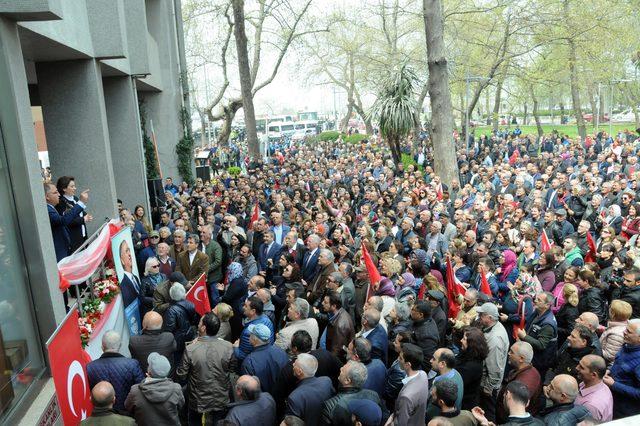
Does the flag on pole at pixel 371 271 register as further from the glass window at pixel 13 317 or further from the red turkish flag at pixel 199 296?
the glass window at pixel 13 317

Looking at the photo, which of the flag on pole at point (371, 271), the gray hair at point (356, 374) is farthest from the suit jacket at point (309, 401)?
the flag on pole at point (371, 271)

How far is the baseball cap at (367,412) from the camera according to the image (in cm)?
423

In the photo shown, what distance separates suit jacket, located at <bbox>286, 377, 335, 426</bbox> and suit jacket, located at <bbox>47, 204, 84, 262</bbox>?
3.97 m

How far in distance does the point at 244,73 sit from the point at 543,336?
21.0 m

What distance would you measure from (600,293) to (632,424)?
460 centimetres

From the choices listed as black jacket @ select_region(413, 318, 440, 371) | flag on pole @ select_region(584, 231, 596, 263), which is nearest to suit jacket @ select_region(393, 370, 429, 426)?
black jacket @ select_region(413, 318, 440, 371)

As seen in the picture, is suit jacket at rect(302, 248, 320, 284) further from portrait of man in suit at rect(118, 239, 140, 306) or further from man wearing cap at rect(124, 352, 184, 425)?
man wearing cap at rect(124, 352, 184, 425)

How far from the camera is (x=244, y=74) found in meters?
24.7

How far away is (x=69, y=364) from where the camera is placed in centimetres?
464

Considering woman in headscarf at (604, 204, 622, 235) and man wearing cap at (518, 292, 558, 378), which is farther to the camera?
woman in headscarf at (604, 204, 622, 235)

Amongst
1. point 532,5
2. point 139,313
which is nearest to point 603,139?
point 532,5

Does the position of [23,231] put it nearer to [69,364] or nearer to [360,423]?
[69,364]

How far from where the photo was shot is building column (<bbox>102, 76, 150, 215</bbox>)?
13789 mm

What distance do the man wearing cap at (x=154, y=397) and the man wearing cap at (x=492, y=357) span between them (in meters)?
2.97
